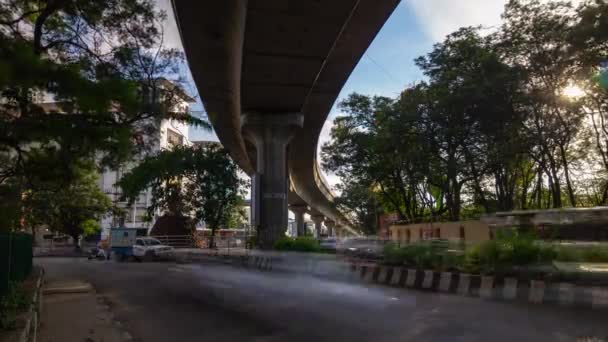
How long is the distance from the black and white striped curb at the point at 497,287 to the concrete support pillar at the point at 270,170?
38.8 feet

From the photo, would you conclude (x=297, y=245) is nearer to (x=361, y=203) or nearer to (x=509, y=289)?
(x=509, y=289)

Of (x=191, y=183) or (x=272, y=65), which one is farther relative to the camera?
(x=191, y=183)

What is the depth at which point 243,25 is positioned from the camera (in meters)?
14.2

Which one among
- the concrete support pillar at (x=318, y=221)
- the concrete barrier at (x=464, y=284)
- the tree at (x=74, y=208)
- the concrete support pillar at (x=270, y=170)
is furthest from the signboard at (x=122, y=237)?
the concrete support pillar at (x=318, y=221)

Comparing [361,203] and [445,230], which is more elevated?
[361,203]

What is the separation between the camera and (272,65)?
17.7m

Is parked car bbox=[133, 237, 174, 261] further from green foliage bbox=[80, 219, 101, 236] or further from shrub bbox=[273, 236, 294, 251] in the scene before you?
green foliage bbox=[80, 219, 101, 236]

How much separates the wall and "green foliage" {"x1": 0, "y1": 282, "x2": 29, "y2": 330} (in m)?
13.1

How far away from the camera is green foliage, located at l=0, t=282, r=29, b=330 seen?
17.9 feet

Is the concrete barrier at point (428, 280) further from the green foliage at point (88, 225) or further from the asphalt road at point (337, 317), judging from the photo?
the green foliage at point (88, 225)

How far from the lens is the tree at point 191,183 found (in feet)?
111

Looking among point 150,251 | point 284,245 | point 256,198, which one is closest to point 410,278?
point 284,245

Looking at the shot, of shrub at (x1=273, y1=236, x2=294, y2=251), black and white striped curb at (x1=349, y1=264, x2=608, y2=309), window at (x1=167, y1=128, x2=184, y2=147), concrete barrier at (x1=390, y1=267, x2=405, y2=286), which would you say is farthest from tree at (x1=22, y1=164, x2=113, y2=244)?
black and white striped curb at (x1=349, y1=264, x2=608, y2=309)

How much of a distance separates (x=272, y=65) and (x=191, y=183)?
67.6ft
